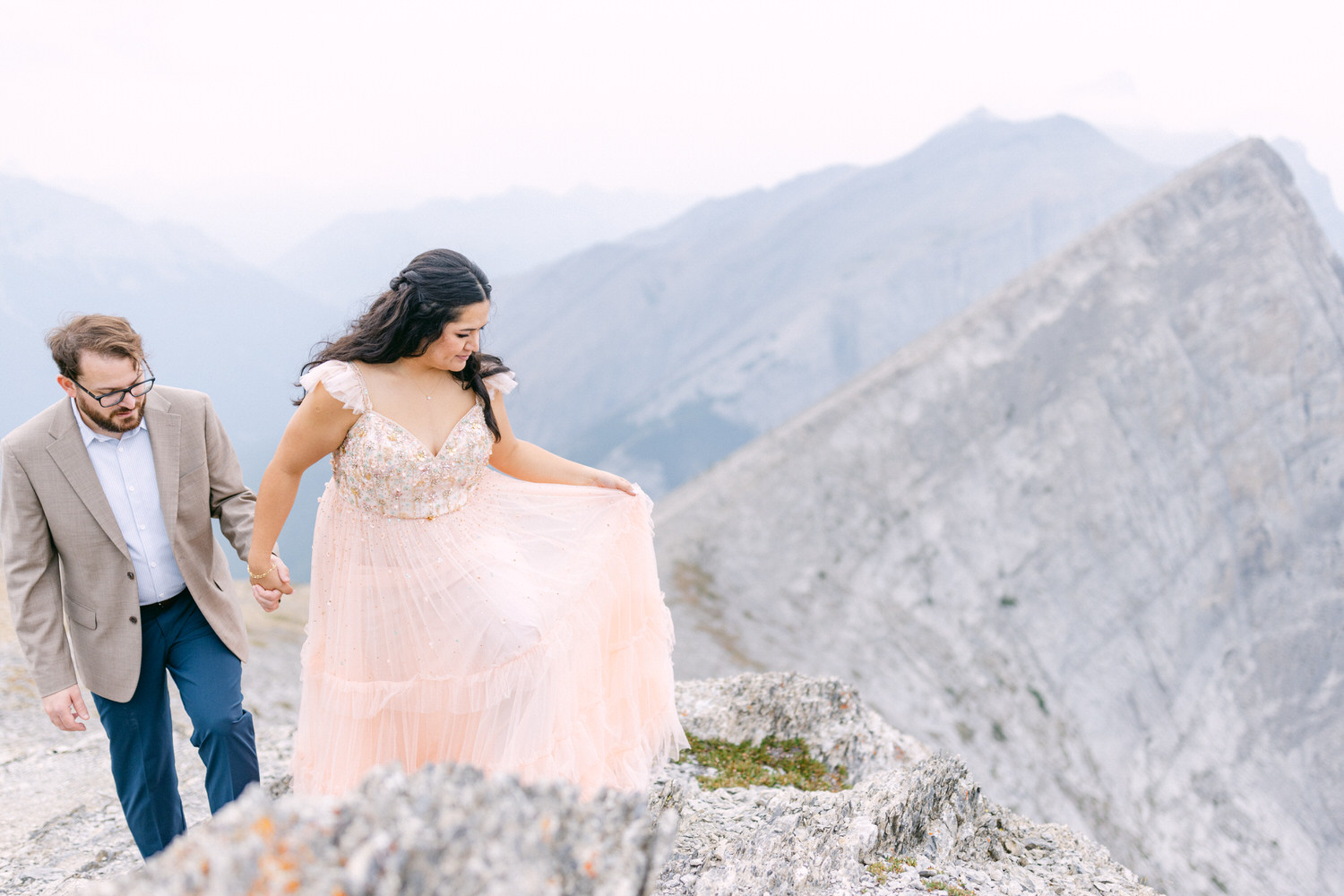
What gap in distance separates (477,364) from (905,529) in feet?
146

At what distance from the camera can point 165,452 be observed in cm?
452

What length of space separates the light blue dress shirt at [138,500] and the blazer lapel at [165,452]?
54 mm

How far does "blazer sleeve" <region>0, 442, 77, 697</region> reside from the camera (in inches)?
167

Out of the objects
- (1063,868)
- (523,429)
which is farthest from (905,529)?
(523,429)

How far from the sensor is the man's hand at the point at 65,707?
170 inches

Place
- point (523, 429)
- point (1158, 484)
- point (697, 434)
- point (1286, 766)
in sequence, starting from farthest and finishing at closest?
point (523, 429) → point (697, 434) → point (1158, 484) → point (1286, 766)

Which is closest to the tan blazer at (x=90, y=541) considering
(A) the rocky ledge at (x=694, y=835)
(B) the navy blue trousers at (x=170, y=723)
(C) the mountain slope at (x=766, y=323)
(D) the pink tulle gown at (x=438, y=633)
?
(B) the navy blue trousers at (x=170, y=723)

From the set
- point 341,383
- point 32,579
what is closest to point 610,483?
point 341,383

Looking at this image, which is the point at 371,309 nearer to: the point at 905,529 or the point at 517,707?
the point at 517,707

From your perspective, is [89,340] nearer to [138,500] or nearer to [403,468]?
[138,500]

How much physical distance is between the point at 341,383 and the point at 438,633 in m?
1.40

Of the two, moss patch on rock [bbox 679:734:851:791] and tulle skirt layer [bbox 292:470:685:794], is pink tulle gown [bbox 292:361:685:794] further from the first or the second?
moss patch on rock [bbox 679:734:851:791]

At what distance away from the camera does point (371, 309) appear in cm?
445

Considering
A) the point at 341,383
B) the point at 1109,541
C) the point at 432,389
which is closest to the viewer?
the point at 341,383
